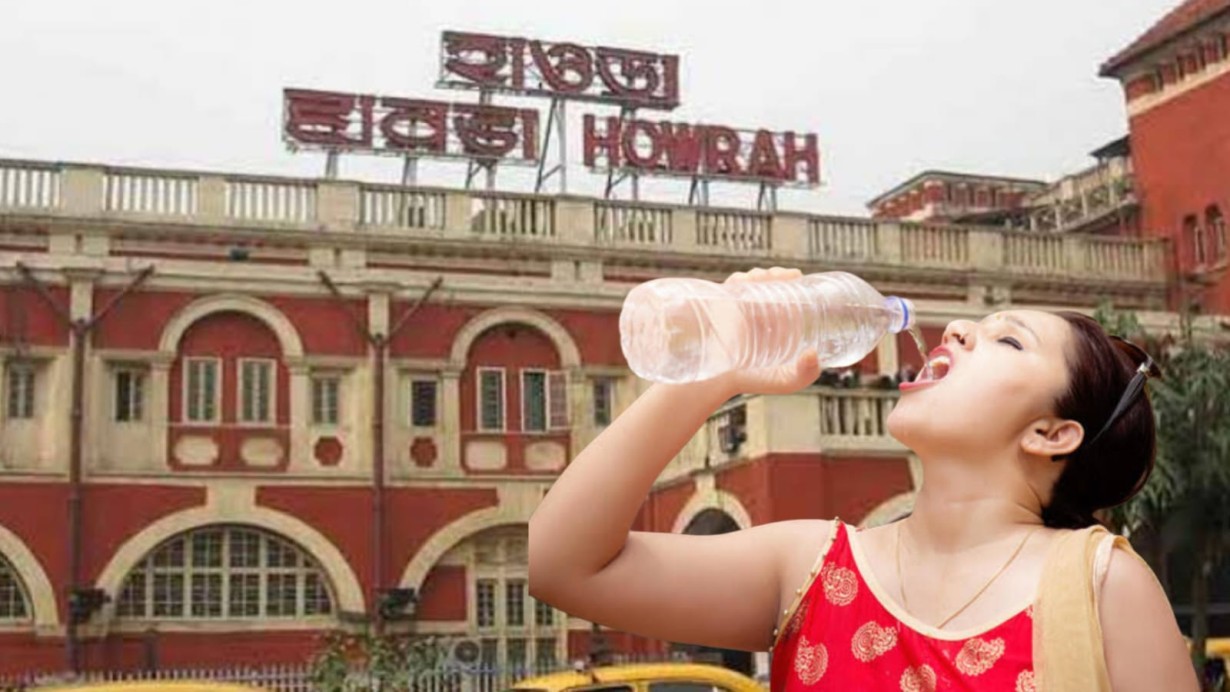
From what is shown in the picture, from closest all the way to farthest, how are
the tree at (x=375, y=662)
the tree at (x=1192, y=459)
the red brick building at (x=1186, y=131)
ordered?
the tree at (x=1192, y=459) → the tree at (x=375, y=662) → the red brick building at (x=1186, y=131)

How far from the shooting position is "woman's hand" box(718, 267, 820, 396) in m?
2.33

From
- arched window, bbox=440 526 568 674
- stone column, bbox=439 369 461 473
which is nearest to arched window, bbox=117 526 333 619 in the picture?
arched window, bbox=440 526 568 674

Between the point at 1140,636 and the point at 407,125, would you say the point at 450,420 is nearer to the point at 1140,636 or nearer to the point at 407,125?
the point at 407,125

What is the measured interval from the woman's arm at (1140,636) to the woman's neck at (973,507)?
0.65 feet

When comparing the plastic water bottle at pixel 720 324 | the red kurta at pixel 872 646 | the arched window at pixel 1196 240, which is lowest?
the red kurta at pixel 872 646

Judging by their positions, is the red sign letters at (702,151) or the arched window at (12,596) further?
the red sign letters at (702,151)

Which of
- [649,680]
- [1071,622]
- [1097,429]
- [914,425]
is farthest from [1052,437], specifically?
[649,680]

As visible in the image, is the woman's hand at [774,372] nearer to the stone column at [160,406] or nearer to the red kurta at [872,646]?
the red kurta at [872,646]

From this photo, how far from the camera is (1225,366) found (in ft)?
53.4

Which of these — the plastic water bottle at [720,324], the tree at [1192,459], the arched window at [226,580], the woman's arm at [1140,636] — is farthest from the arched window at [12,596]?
the woman's arm at [1140,636]

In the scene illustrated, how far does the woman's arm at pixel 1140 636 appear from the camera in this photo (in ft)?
6.63

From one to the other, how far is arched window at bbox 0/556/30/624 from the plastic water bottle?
2022 centimetres

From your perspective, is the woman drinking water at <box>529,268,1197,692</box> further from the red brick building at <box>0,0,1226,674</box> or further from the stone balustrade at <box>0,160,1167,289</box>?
the stone balustrade at <box>0,160,1167,289</box>

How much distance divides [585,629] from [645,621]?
21.2 metres
